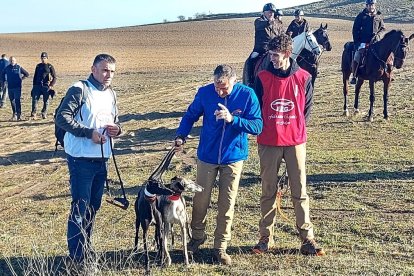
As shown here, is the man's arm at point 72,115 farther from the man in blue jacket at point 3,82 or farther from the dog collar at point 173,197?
the man in blue jacket at point 3,82

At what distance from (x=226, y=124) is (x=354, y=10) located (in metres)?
78.3

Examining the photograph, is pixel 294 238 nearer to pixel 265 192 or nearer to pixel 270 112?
pixel 265 192

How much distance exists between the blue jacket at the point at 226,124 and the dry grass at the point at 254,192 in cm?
121

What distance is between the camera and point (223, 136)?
6461 mm

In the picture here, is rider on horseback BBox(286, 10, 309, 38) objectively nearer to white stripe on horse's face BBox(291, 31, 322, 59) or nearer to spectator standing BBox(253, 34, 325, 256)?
white stripe on horse's face BBox(291, 31, 322, 59)

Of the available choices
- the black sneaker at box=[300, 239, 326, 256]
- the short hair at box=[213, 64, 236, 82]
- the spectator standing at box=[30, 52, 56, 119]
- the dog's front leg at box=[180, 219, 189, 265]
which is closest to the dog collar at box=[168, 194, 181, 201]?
the dog's front leg at box=[180, 219, 189, 265]

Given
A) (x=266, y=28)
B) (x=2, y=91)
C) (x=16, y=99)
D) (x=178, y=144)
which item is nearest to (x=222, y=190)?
(x=178, y=144)

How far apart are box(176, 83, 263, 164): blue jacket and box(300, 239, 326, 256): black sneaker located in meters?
1.25

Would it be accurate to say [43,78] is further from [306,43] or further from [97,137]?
[97,137]

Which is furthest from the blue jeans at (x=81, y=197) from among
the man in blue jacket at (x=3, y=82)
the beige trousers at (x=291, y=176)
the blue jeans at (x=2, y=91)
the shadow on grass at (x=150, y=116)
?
the blue jeans at (x=2, y=91)

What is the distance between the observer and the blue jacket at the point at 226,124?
6.42 meters

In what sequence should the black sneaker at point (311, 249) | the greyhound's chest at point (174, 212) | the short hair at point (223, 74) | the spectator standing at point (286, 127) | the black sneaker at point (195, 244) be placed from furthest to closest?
1. the black sneaker at point (195, 244)
2. the black sneaker at point (311, 249)
3. the spectator standing at point (286, 127)
4. the greyhound's chest at point (174, 212)
5. the short hair at point (223, 74)

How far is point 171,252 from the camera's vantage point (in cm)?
700

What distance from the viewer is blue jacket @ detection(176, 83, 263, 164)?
642cm
